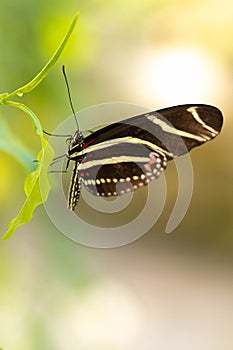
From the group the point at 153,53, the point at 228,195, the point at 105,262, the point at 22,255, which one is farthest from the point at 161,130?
the point at 228,195

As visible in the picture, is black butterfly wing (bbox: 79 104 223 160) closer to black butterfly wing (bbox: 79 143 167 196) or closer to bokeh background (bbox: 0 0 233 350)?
black butterfly wing (bbox: 79 143 167 196)

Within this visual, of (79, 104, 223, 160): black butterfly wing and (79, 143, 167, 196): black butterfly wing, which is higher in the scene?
(79, 104, 223, 160): black butterfly wing

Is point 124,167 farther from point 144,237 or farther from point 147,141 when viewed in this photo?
point 144,237

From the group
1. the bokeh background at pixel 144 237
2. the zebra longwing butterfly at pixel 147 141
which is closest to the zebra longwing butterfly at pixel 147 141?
the zebra longwing butterfly at pixel 147 141

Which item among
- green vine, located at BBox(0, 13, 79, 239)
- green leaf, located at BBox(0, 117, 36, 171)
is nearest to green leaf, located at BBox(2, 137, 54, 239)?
green vine, located at BBox(0, 13, 79, 239)

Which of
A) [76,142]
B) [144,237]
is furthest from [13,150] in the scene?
[144,237]

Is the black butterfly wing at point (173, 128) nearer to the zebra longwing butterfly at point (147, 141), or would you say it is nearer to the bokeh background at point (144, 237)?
the zebra longwing butterfly at point (147, 141)
